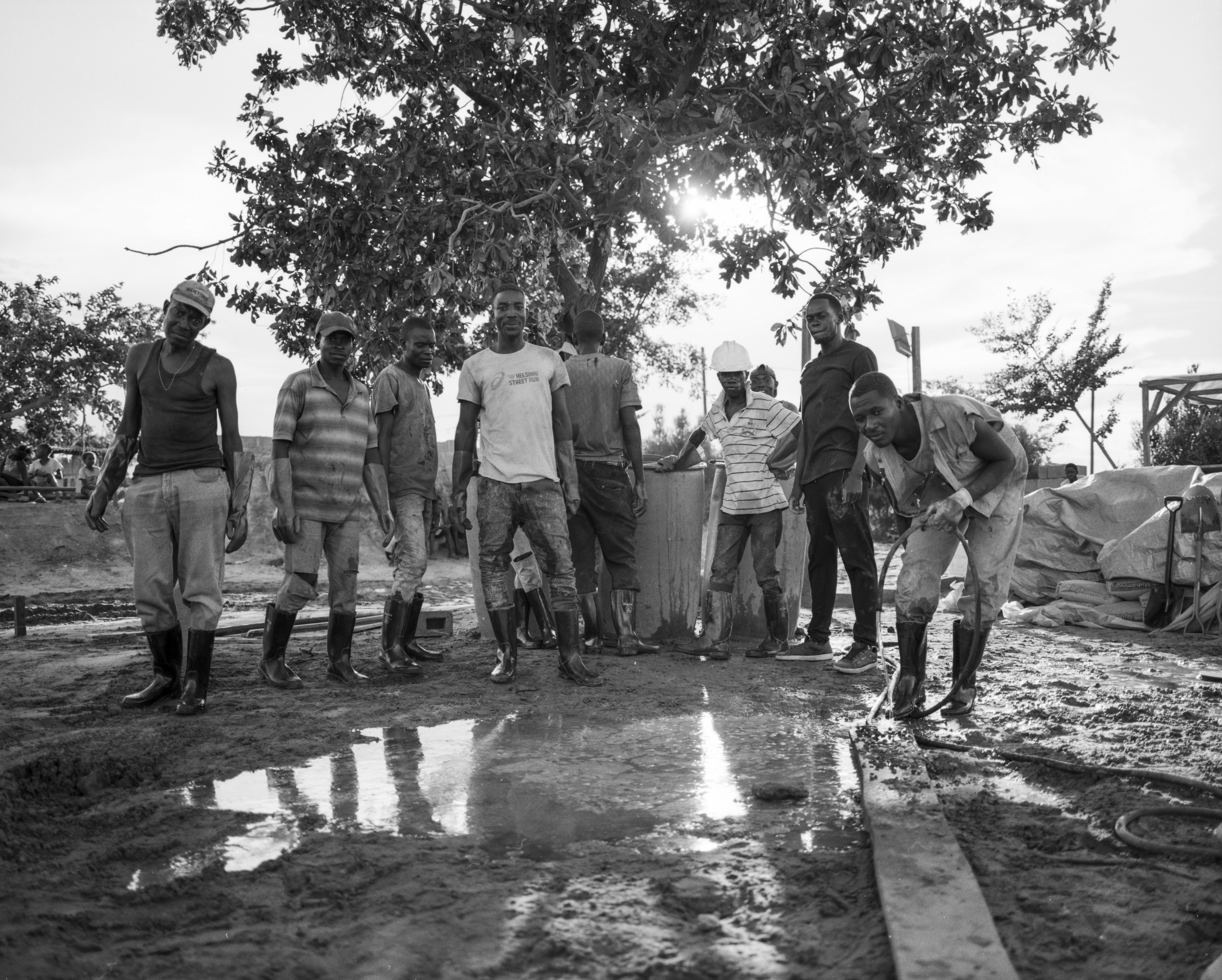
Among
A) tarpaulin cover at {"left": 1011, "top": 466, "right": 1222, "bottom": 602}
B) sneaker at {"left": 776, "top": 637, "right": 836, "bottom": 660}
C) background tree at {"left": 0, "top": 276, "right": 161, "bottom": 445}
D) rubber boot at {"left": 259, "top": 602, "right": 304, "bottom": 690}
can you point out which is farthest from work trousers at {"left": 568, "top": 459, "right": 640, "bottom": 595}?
background tree at {"left": 0, "top": 276, "right": 161, "bottom": 445}

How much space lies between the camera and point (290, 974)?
2.13 metres

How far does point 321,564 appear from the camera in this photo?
5559mm

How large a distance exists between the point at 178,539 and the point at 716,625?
132 inches

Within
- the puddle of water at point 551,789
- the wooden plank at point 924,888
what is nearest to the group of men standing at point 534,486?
the puddle of water at point 551,789

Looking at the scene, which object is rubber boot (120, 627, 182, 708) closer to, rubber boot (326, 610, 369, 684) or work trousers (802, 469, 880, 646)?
rubber boot (326, 610, 369, 684)

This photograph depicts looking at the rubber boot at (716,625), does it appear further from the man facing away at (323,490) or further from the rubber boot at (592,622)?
the man facing away at (323,490)

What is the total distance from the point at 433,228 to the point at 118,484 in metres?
4.33

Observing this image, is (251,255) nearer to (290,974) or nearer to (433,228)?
(433,228)

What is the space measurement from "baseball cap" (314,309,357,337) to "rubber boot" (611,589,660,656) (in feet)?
7.66

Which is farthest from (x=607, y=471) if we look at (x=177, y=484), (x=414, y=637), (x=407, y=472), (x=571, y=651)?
(x=177, y=484)

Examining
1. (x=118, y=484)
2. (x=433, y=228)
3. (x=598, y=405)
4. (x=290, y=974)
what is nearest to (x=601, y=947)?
(x=290, y=974)

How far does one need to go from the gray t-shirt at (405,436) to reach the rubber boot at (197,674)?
1571 mm

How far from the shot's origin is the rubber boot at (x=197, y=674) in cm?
480

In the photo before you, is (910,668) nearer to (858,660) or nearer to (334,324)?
(858,660)
